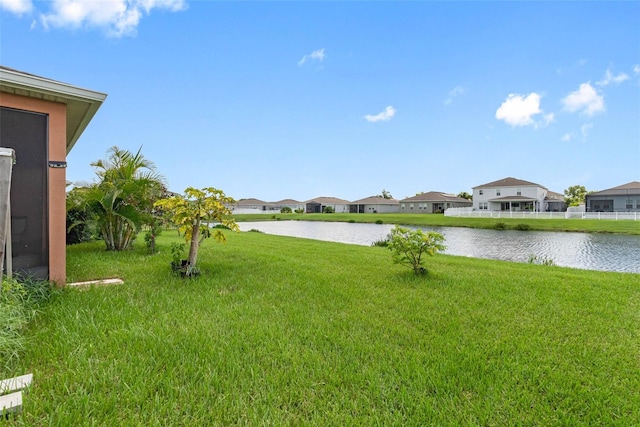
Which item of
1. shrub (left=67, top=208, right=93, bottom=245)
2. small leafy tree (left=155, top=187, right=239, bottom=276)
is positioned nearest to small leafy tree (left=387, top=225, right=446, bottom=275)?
small leafy tree (left=155, top=187, right=239, bottom=276)

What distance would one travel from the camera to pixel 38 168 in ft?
12.9

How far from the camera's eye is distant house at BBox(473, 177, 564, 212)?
36.6 meters

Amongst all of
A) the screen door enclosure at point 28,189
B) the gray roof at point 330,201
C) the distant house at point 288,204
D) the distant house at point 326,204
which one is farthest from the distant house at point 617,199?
the distant house at point 288,204

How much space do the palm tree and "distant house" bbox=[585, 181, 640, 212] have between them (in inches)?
1668

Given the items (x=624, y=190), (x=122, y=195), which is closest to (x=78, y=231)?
(x=122, y=195)

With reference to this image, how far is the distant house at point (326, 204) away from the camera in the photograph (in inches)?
2456

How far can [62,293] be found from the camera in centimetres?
382

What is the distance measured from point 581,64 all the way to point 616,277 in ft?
45.1

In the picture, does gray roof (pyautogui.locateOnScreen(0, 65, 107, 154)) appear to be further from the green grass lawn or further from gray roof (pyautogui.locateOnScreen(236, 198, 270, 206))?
gray roof (pyautogui.locateOnScreen(236, 198, 270, 206))

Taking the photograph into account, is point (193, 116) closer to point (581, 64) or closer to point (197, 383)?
point (197, 383)

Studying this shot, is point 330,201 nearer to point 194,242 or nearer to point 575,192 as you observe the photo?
point 575,192

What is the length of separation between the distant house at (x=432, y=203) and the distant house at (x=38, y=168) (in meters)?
46.8

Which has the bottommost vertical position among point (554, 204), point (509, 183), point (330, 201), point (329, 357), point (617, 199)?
point (329, 357)

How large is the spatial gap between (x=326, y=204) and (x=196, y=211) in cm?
5874
